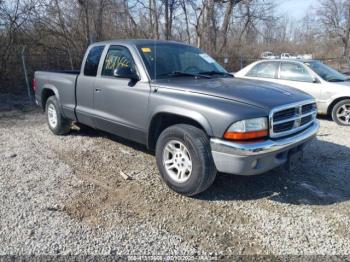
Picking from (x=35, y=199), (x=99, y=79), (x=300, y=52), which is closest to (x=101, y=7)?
(x=99, y=79)

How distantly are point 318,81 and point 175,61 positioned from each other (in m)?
4.69

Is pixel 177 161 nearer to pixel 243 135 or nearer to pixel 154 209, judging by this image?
pixel 154 209

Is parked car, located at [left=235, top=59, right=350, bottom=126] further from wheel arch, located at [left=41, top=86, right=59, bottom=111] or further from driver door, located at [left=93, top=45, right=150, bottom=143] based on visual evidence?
wheel arch, located at [left=41, top=86, right=59, bottom=111]

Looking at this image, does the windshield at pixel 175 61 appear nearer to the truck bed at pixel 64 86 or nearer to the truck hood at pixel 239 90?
the truck hood at pixel 239 90

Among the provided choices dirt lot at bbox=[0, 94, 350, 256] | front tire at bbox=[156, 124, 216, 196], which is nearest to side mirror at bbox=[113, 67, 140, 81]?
front tire at bbox=[156, 124, 216, 196]

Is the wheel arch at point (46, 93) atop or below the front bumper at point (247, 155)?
atop

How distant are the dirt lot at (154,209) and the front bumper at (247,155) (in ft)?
1.71

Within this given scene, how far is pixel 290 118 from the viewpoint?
3.48 m

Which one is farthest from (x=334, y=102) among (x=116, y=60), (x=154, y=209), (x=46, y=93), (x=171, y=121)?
(x=46, y=93)

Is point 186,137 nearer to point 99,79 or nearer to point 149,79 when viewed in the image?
point 149,79

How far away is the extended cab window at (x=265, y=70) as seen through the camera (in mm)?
8109

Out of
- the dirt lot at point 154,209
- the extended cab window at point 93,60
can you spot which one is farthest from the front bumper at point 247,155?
the extended cab window at point 93,60

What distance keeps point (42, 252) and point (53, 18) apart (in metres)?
13.2

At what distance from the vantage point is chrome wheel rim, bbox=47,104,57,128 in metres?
6.15
